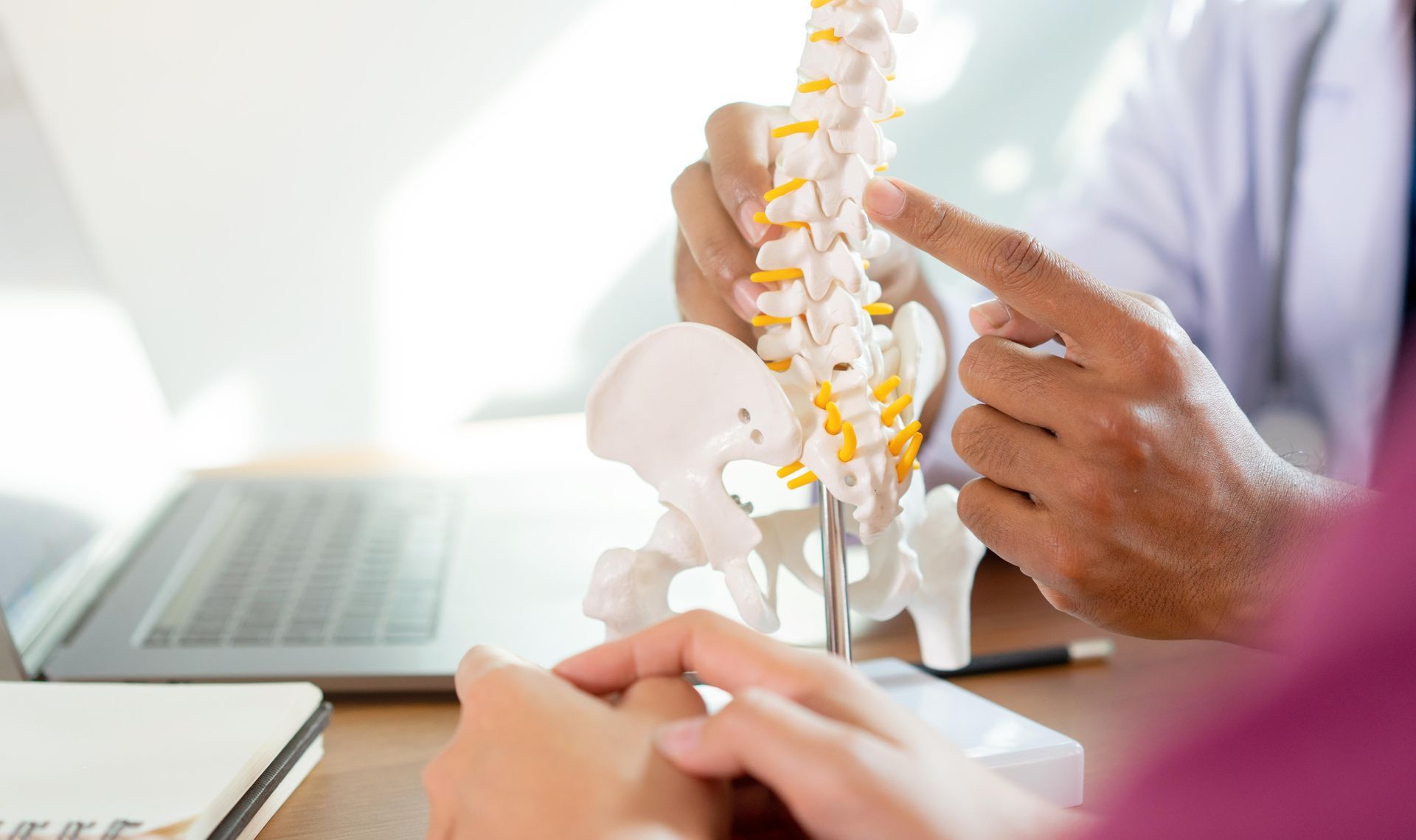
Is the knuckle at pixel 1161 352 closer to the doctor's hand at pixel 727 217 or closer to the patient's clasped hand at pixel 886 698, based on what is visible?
the patient's clasped hand at pixel 886 698

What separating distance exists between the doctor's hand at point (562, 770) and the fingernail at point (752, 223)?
0.27 meters

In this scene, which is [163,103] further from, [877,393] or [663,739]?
[663,739]

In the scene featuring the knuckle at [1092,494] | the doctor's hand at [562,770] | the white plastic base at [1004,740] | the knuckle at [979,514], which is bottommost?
the white plastic base at [1004,740]

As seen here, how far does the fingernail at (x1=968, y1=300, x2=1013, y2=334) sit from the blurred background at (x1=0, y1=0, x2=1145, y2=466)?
114 centimetres

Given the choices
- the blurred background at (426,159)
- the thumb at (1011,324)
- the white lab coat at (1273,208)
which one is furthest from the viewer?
the blurred background at (426,159)

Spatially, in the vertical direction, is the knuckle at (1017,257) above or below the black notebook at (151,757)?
above

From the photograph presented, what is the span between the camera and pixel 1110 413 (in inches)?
20.1

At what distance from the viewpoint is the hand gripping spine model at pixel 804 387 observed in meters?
0.50

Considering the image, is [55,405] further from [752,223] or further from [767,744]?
[767,744]

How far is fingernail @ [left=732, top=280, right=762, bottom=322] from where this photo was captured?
588 millimetres

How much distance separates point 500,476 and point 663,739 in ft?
2.23

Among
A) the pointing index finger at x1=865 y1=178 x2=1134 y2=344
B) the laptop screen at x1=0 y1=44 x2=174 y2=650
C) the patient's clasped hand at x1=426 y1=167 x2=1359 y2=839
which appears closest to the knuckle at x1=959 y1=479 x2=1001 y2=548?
the patient's clasped hand at x1=426 y1=167 x2=1359 y2=839

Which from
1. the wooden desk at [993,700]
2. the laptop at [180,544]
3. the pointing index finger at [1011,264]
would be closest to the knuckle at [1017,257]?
the pointing index finger at [1011,264]

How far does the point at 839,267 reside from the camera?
0.51 meters
